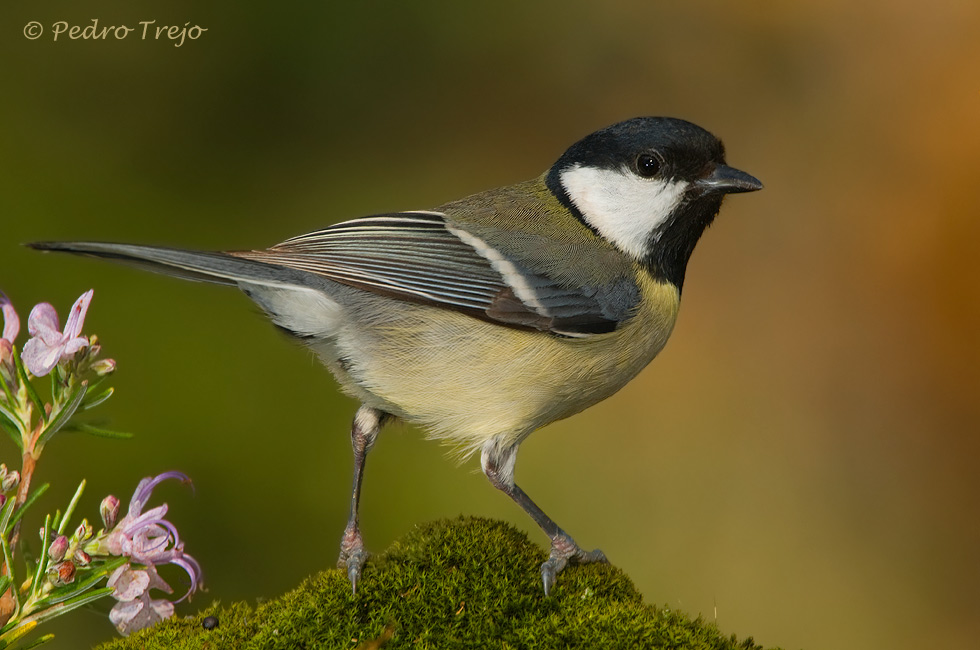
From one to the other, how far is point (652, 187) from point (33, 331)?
1.38m

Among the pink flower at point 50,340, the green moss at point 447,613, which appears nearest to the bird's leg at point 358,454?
the green moss at point 447,613

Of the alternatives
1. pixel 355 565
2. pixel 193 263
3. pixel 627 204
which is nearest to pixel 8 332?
pixel 193 263

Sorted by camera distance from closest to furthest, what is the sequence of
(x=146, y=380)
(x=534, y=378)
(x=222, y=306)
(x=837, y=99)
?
(x=534, y=378), (x=146, y=380), (x=222, y=306), (x=837, y=99)

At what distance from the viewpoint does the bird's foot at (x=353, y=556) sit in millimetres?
1410

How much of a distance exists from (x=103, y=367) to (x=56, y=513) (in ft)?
0.54

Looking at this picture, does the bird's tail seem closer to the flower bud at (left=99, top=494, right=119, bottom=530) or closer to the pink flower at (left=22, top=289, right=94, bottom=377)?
the pink flower at (left=22, top=289, right=94, bottom=377)

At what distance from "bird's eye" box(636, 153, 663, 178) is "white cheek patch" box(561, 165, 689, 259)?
0.01 m

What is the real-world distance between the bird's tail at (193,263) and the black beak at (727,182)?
35.0 inches

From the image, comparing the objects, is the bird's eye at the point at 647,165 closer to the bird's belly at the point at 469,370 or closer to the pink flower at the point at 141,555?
the bird's belly at the point at 469,370

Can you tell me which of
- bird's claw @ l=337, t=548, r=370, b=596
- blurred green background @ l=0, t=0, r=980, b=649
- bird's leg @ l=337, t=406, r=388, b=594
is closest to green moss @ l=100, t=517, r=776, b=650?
bird's claw @ l=337, t=548, r=370, b=596

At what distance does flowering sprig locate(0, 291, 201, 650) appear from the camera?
3.17 ft

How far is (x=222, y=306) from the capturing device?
2930mm

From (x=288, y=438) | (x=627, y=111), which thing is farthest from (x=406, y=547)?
(x=627, y=111)

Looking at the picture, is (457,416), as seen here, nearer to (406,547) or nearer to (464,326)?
(464,326)
